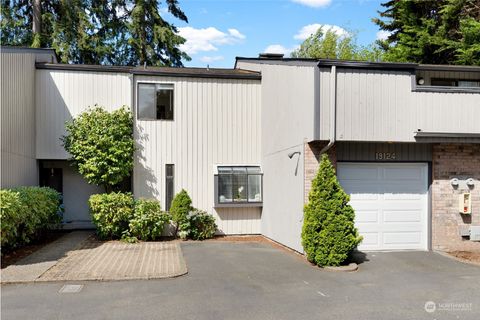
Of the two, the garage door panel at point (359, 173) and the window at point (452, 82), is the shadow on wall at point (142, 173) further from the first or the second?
the window at point (452, 82)

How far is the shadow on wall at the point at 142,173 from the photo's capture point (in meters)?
13.6

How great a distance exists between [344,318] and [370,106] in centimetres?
522

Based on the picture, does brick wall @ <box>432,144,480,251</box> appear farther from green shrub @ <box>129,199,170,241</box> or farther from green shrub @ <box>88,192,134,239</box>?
green shrub @ <box>88,192,134,239</box>

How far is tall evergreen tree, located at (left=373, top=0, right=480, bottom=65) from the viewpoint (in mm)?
20750

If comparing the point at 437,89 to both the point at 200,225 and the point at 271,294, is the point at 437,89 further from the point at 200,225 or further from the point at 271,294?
the point at 200,225

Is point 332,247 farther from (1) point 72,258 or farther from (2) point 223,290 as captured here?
(1) point 72,258

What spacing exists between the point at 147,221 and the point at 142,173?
5.90ft

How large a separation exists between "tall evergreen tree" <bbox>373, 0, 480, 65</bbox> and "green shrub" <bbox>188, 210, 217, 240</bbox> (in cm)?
1509

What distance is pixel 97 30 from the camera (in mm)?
26203

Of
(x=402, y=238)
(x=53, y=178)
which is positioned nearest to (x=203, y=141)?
(x=53, y=178)

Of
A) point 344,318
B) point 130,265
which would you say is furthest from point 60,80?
point 344,318

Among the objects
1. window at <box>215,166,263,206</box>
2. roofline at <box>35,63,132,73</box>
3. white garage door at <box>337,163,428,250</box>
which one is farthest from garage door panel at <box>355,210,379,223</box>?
roofline at <box>35,63,132,73</box>

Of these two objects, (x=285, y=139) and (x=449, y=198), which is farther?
(x=285, y=139)

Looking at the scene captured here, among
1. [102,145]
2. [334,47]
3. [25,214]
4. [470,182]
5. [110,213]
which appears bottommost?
[110,213]
